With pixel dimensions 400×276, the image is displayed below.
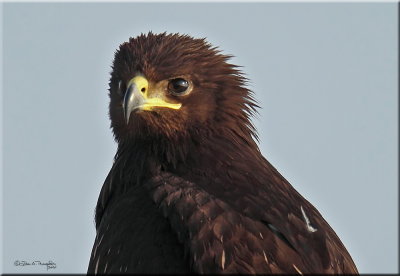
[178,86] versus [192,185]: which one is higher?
[178,86]

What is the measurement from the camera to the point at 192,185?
33.7ft

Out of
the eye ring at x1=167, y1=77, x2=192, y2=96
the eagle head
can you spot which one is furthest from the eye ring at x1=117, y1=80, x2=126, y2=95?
the eye ring at x1=167, y1=77, x2=192, y2=96

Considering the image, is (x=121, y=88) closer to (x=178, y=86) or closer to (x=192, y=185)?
(x=178, y=86)

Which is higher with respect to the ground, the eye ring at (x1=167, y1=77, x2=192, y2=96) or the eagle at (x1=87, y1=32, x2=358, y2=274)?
the eye ring at (x1=167, y1=77, x2=192, y2=96)

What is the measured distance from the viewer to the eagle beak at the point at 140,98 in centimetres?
1066

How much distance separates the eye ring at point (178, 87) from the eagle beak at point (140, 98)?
9cm

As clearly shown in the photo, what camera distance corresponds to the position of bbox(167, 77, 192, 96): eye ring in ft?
35.8

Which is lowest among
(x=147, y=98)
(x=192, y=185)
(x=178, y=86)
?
(x=192, y=185)

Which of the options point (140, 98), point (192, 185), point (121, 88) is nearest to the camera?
point (192, 185)

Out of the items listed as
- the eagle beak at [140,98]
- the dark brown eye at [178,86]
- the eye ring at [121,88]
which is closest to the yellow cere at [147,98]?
the eagle beak at [140,98]

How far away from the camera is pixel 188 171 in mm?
10656

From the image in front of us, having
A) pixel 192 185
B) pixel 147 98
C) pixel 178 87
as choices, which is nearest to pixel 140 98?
pixel 147 98

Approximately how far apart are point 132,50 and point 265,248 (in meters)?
2.37

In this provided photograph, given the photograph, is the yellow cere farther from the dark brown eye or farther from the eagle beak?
the dark brown eye
